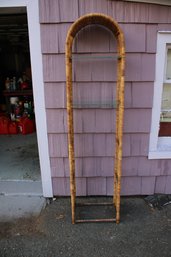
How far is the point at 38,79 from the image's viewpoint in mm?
1884

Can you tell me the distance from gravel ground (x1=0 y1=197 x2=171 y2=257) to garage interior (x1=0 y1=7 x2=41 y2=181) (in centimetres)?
72

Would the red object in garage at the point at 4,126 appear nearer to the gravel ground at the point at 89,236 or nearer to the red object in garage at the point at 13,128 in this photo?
the red object in garage at the point at 13,128

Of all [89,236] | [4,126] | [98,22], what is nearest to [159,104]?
[98,22]

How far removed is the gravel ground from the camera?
5.40ft

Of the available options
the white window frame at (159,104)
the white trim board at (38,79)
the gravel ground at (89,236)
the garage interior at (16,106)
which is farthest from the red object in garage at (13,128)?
the white window frame at (159,104)

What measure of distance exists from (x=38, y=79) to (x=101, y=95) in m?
0.56

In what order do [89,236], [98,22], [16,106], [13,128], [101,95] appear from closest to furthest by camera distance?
1. [98,22]
2. [89,236]
3. [101,95]
4. [13,128]
5. [16,106]

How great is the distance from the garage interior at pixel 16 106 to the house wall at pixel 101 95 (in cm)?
47

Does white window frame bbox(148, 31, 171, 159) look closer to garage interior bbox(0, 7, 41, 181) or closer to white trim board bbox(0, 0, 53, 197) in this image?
white trim board bbox(0, 0, 53, 197)

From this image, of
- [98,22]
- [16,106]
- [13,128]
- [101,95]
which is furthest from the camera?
[16,106]

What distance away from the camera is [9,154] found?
3.28 m

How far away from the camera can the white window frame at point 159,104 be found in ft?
5.95

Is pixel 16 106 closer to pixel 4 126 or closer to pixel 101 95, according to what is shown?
pixel 4 126

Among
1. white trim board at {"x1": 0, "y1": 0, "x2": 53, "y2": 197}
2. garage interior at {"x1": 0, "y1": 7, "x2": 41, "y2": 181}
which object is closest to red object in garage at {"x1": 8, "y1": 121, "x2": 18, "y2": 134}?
garage interior at {"x1": 0, "y1": 7, "x2": 41, "y2": 181}
